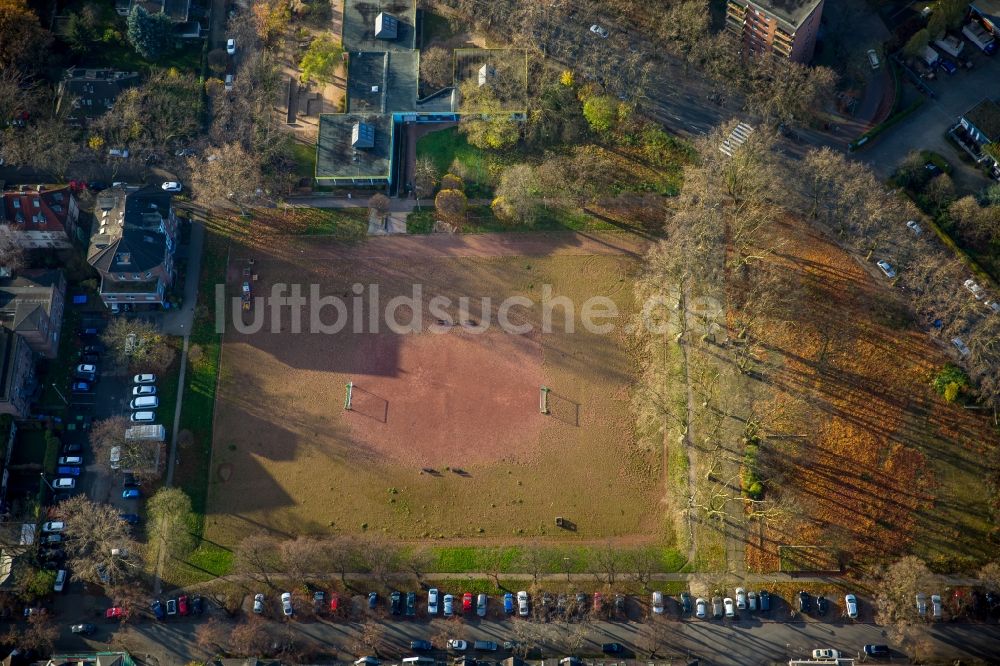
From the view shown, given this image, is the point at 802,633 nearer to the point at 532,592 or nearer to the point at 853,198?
the point at 532,592

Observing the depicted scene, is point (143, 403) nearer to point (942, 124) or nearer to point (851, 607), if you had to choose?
point (851, 607)

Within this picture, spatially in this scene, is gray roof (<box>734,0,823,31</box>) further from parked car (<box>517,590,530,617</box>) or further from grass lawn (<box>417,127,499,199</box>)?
parked car (<box>517,590,530,617</box>)

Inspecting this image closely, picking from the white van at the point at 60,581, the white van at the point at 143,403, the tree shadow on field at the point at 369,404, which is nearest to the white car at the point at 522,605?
the tree shadow on field at the point at 369,404

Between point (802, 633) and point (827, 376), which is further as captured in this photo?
point (827, 376)

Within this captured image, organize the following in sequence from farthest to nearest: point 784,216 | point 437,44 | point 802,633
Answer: point 437,44 < point 784,216 < point 802,633

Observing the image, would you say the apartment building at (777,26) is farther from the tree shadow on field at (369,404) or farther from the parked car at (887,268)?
the tree shadow on field at (369,404)

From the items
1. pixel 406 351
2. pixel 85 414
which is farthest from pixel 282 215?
pixel 85 414

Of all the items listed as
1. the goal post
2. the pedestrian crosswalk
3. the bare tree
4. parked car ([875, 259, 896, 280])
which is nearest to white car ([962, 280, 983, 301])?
parked car ([875, 259, 896, 280])
